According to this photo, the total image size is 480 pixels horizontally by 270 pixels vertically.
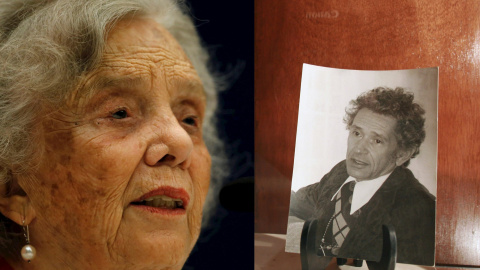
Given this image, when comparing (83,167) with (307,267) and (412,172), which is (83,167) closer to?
(307,267)

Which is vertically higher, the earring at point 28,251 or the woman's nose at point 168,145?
the woman's nose at point 168,145

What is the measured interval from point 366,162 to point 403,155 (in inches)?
3.8

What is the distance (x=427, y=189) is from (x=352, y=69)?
1.21 ft

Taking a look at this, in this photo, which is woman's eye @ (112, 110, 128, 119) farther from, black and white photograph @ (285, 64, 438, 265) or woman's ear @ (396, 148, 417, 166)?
woman's ear @ (396, 148, 417, 166)

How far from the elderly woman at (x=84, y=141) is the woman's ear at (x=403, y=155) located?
0.58 meters

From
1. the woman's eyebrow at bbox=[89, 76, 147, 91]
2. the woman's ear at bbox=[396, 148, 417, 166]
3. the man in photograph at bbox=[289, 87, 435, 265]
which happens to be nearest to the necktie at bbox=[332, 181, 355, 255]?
the man in photograph at bbox=[289, 87, 435, 265]

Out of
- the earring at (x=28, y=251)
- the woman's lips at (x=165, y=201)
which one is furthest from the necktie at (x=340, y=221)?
the earring at (x=28, y=251)

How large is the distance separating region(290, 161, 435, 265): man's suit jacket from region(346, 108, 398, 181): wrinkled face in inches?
1.2

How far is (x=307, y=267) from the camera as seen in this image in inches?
54.8

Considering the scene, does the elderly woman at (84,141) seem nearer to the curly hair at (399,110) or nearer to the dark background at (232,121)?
the dark background at (232,121)

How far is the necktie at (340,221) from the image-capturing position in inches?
54.0

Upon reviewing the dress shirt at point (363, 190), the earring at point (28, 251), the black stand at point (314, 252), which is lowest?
the earring at point (28, 251)

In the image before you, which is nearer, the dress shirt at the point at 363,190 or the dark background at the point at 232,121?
the dress shirt at the point at 363,190

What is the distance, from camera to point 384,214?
135 centimetres
